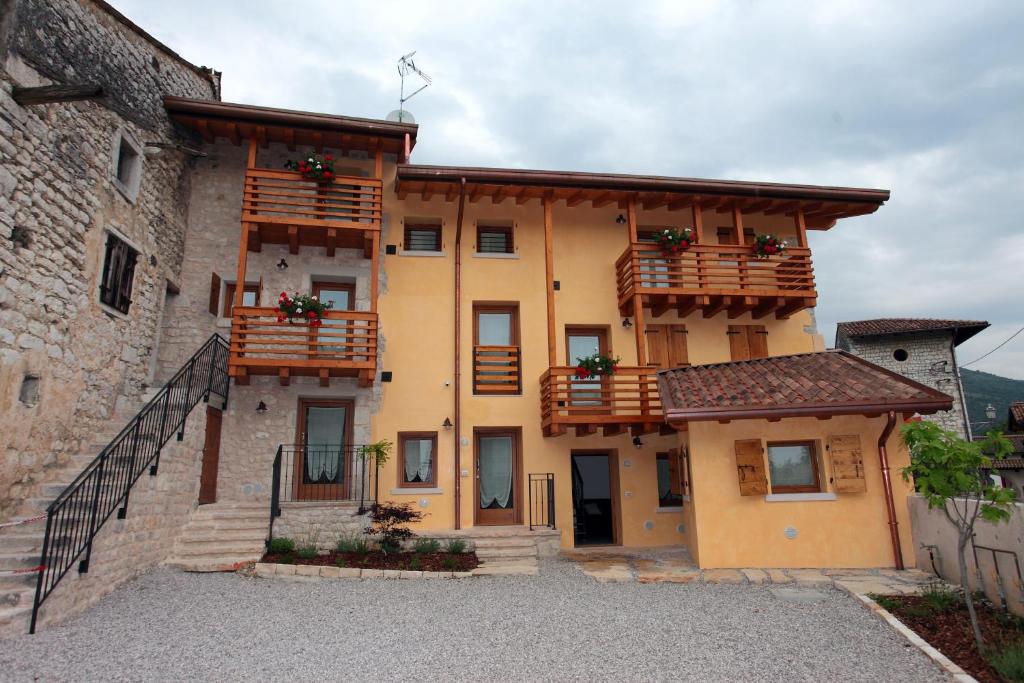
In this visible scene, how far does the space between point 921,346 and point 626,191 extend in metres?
17.0

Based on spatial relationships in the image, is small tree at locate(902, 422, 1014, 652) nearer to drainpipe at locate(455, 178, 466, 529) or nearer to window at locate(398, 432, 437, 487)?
drainpipe at locate(455, 178, 466, 529)

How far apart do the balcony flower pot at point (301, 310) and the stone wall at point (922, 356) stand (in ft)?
68.4

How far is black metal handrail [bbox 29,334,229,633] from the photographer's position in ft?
21.4

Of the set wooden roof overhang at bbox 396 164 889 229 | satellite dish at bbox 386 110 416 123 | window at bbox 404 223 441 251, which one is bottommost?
window at bbox 404 223 441 251

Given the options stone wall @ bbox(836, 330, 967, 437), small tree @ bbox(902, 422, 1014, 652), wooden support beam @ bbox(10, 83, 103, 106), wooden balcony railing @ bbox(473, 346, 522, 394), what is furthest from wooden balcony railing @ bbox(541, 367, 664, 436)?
stone wall @ bbox(836, 330, 967, 437)

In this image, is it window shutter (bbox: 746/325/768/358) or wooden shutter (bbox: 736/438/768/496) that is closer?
wooden shutter (bbox: 736/438/768/496)

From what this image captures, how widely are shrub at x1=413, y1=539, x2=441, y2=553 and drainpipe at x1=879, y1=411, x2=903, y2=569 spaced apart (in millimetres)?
7523

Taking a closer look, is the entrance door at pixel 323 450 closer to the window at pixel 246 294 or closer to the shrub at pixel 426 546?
the shrub at pixel 426 546

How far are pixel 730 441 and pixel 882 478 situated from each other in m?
2.49

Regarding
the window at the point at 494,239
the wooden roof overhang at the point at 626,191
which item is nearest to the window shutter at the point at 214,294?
the wooden roof overhang at the point at 626,191

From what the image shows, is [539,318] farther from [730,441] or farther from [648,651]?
[648,651]

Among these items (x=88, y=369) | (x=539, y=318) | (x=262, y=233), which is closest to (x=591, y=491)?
(x=539, y=318)

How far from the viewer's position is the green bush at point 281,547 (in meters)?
9.76

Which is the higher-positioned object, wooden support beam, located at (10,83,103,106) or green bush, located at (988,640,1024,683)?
wooden support beam, located at (10,83,103,106)
